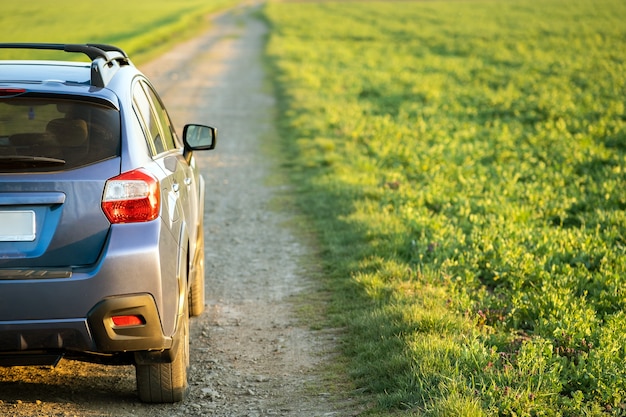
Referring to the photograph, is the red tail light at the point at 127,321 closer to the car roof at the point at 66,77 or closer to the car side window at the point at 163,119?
the car roof at the point at 66,77

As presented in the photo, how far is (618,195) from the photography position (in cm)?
976

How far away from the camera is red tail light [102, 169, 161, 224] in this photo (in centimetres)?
401

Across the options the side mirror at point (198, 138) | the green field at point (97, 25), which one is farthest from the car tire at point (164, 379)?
the green field at point (97, 25)

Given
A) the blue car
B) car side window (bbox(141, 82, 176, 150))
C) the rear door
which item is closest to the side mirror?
car side window (bbox(141, 82, 176, 150))

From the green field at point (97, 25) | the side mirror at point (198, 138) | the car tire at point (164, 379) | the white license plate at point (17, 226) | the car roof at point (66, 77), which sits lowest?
the green field at point (97, 25)

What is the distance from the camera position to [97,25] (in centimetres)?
5109

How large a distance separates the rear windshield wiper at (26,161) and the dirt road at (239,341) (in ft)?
4.32

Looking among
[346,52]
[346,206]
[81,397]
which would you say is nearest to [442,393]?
[81,397]

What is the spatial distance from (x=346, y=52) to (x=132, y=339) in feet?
101

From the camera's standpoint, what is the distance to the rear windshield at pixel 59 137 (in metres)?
4.01

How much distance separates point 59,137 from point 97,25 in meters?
49.4

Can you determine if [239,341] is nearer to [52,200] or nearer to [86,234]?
[86,234]

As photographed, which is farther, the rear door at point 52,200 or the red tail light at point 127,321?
the red tail light at point 127,321

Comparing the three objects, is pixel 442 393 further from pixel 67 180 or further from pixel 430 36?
pixel 430 36
